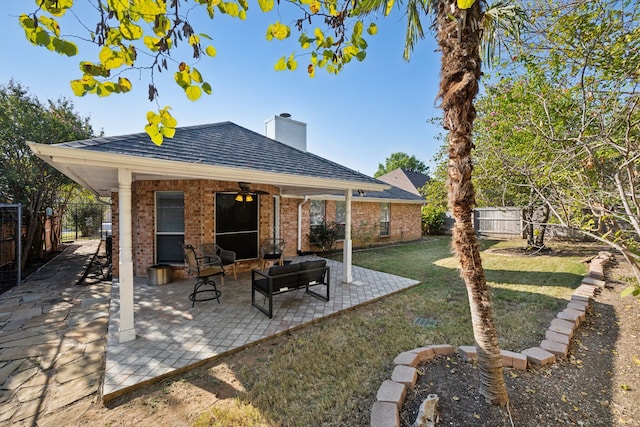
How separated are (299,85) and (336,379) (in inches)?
277

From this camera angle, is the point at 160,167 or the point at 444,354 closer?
the point at 444,354

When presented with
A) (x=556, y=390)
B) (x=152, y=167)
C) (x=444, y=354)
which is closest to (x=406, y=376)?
(x=444, y=354)

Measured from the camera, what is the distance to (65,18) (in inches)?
85.1

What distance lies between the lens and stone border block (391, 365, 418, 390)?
2.85 meters

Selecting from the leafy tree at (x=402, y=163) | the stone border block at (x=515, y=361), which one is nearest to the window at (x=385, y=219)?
the stone border block at (x=515, y=361)

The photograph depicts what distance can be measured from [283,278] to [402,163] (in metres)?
49.2

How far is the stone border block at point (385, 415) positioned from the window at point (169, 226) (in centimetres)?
680

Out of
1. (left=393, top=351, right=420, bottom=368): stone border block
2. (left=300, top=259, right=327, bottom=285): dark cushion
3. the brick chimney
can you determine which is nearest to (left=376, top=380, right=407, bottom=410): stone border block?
(left=393, top=351, right=420, bottom=368): stone border block

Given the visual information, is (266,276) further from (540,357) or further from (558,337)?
(558,337)

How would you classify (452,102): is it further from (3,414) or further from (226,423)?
(3,414)

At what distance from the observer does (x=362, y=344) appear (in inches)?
160

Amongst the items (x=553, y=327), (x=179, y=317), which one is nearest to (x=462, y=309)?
(x=553, y=327)

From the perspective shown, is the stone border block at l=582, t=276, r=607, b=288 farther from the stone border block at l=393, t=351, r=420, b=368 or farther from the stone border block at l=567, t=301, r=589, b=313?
the stone border block at l=393, t=351, r=420, b=368

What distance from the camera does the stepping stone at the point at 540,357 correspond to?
3258 millimetres
